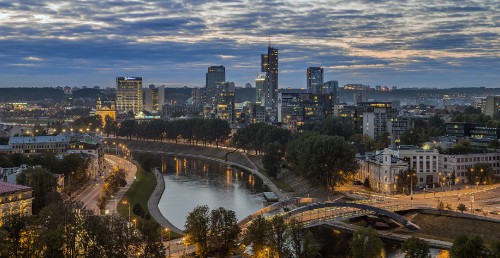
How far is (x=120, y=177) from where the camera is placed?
61.9 metres

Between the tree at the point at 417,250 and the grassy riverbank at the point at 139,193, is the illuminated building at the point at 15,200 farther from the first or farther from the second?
the tree at the point at 417,250

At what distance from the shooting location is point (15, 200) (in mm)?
41188

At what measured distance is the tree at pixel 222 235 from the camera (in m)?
35.2

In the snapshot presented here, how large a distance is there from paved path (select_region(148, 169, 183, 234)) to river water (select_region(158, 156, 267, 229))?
469 mm

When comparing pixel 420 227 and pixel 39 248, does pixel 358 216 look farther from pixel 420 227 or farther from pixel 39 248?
pixel 39 248

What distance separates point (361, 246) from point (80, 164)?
37198 millimetres

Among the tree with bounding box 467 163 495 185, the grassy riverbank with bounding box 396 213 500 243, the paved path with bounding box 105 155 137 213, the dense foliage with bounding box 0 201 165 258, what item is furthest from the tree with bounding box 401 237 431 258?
the tree with bounding box 467 163 495 185

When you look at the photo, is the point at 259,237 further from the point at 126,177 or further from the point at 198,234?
the point at 126,177

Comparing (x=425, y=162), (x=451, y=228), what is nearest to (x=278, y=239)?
(x=451, y=228)

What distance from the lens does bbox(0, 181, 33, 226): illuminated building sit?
39819 mm

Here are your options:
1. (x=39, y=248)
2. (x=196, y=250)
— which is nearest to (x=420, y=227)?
(x=196, y=250)

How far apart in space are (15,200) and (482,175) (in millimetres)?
39762

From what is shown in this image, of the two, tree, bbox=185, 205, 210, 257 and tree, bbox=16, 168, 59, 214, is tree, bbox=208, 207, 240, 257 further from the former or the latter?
tree, bbox=16, 168, 59, 214

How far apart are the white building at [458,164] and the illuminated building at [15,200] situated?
36933mm
